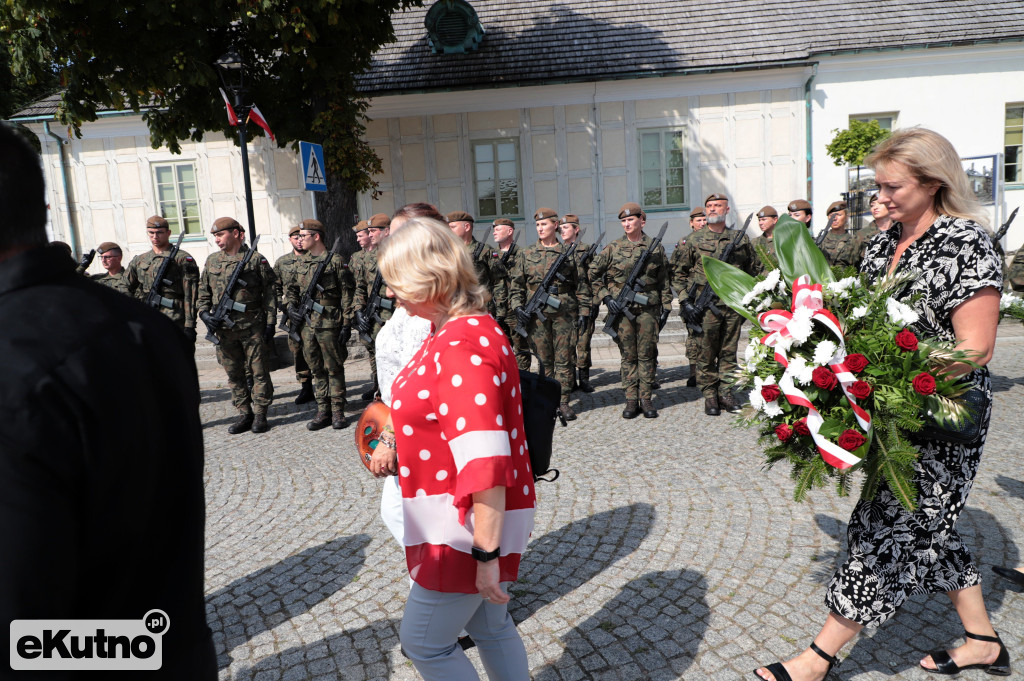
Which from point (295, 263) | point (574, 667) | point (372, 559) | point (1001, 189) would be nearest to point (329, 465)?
point (372, 559)

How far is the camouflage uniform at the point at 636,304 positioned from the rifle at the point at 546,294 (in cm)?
50

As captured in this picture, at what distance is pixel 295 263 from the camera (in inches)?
316

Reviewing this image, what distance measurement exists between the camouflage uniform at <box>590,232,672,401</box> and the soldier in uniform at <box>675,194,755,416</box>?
297 millimetres

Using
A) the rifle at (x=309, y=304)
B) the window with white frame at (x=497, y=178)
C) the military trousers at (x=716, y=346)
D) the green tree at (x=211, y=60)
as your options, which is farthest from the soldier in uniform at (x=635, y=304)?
the window with white frame at (x=497, y=178)

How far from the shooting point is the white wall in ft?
48.1

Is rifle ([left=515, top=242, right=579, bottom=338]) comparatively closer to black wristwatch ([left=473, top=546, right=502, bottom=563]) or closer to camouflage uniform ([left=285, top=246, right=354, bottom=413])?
camouflage uniform ([left=285, top=246, right=354, bottom=413])

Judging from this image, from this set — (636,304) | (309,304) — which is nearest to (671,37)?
(636,304)

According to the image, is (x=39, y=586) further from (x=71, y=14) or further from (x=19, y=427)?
(x=71, y=14)

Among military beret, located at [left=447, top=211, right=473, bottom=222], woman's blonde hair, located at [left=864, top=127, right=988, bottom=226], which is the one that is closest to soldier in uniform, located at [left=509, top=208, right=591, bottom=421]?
military beret, located at [left=447, top=211, right=473, bottom=222]

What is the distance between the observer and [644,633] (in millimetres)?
3180

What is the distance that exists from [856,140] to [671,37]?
450cm

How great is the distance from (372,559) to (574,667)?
1540mm

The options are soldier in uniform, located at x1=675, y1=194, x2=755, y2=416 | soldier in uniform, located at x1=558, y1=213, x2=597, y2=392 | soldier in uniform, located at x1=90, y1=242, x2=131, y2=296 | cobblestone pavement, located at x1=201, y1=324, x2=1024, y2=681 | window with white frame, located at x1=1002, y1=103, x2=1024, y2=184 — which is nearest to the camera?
cobblestone pavement, located at x1=201, y1=324, x2=1024, y2=681

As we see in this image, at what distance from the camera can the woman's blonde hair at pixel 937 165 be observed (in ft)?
8.01
